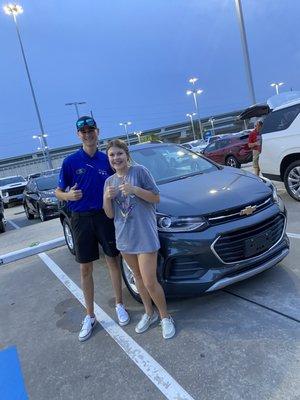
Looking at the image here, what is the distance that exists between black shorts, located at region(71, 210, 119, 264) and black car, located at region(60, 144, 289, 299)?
0.46 m

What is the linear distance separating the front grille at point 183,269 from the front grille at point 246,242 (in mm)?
223

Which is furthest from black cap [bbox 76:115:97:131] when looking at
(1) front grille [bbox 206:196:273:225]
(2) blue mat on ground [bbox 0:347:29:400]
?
(2) blue mat on ground [bbox 0:347:29:400]

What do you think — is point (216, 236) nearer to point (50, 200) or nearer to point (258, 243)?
point (258, 243)

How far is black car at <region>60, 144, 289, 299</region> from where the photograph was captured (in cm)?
361

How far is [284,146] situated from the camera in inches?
302

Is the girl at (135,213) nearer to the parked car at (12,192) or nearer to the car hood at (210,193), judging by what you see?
the car hood at (210,193)

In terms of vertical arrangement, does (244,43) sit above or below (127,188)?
above

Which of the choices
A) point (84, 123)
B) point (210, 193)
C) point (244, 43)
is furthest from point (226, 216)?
point (244, 43)

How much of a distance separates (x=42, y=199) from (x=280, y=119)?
736 centimetres

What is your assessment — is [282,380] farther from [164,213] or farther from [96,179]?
[96,179]

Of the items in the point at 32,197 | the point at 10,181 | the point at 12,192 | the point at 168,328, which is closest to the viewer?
the point at 168,328

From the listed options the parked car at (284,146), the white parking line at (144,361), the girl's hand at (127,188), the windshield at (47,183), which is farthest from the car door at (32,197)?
the girl's hand at (127,188)

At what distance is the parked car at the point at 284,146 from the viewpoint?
757 cm

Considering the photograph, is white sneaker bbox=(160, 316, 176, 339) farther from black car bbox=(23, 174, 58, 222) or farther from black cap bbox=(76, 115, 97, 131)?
black car bbox=(23, 174, 58, 222)
